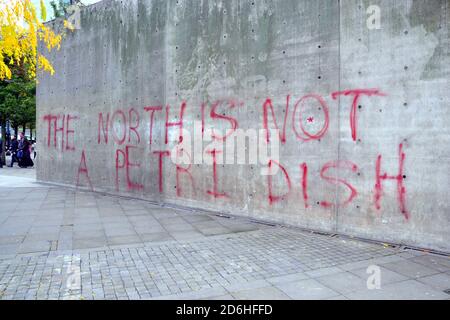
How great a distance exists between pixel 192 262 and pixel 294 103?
341 centimetres

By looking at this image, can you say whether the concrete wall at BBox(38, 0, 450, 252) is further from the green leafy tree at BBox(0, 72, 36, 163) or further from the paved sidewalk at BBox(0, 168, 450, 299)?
the green leafy tree at BBox(0, 72, 36, 163)

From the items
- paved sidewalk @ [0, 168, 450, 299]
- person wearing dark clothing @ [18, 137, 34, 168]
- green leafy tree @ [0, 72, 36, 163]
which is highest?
green leafy tree @ [0, 72, 36, 163]

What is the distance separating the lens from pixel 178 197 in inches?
351

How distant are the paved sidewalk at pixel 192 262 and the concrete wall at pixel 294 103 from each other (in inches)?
24.6

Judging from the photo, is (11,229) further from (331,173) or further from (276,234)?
(331,173)

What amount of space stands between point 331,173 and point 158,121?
14.7ft

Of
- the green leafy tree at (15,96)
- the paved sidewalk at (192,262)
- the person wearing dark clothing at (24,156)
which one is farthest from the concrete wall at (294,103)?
the green leafy tree at (15,96)

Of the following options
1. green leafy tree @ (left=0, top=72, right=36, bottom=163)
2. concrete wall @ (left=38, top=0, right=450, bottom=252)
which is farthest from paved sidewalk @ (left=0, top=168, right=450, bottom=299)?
green leafy tree @ (left=0, top=72, right=36, bottom=163)

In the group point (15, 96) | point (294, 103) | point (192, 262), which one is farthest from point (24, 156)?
point (192, 262)

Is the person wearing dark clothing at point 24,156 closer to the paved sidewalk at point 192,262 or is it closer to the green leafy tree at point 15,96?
the green leafy tree at point 15,96

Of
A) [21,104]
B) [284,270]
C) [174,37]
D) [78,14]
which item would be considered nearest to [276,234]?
[284,270]

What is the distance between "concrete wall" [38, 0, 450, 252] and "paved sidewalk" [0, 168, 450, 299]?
63 cm

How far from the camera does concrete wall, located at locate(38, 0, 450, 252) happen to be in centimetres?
561

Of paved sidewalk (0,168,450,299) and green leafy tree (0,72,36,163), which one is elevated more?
green leafy tree (0,72,36,163)
